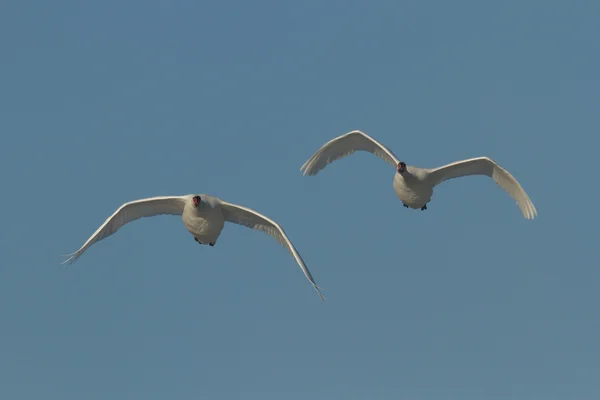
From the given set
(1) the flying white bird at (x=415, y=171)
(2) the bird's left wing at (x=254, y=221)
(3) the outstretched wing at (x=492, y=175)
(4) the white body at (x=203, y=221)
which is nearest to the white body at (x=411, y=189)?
(1) the flying white bird at (x=415, y=171)

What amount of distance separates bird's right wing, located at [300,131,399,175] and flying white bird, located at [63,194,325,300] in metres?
9.61

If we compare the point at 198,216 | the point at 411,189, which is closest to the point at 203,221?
the point at 198,216

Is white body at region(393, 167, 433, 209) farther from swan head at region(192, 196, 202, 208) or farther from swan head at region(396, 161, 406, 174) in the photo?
swan head at region(192, 196, 202, 208)

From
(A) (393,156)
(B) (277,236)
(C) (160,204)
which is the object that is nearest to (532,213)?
(A) (393,156)

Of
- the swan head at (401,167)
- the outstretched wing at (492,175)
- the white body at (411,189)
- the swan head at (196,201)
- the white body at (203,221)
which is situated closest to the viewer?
the swan head at (196,201)

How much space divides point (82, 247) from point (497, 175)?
23.2 m

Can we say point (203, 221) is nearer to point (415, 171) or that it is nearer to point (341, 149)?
point (415, 171)

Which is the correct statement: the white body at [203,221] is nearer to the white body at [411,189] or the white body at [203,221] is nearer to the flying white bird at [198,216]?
the flying white bird at [198,216]

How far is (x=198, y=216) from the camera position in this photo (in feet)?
221

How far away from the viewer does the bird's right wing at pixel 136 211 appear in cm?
6881

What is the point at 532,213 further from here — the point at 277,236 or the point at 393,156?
the point at 277,236

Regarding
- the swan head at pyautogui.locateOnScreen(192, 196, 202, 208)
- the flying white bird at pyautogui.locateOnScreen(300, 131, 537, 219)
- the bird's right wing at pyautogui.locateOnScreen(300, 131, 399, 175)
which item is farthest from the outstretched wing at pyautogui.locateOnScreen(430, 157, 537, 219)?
the swan head at pyautogui.locateOnScreen(192, 196, 202, 208)

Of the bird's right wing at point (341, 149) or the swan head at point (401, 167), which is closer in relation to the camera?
the swan head at point (401, 167)

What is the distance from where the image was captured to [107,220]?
6931 centimetres
